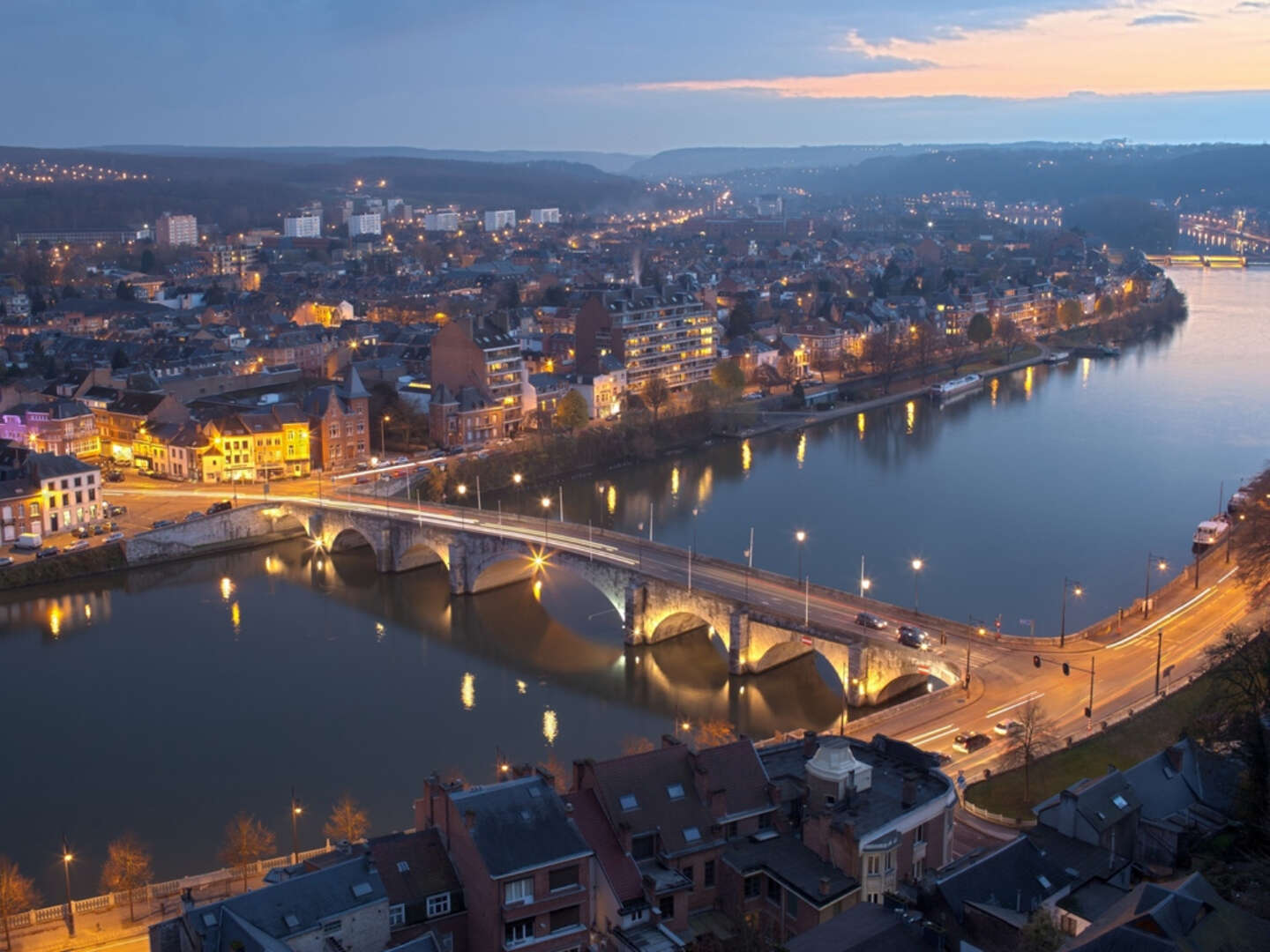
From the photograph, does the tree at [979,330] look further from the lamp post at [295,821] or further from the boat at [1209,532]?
the lamp post at [295,821]

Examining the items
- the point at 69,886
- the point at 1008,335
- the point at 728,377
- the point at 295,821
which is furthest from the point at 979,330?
the point at 69,886

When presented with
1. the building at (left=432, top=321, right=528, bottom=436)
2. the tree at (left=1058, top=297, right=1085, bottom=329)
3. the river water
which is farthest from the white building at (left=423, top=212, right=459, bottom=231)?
the river water

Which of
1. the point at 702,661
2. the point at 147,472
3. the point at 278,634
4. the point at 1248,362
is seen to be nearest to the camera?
the point at 702,661

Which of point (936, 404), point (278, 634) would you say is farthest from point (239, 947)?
point (936, 404)

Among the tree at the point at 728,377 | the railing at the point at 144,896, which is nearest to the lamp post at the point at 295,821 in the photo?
the railing at the point at 144,896

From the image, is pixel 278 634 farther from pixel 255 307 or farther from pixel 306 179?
pixel 306 179

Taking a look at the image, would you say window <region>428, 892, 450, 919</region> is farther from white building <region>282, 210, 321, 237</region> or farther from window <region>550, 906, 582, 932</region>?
white building <region>282, 210, 321, 237</region>
